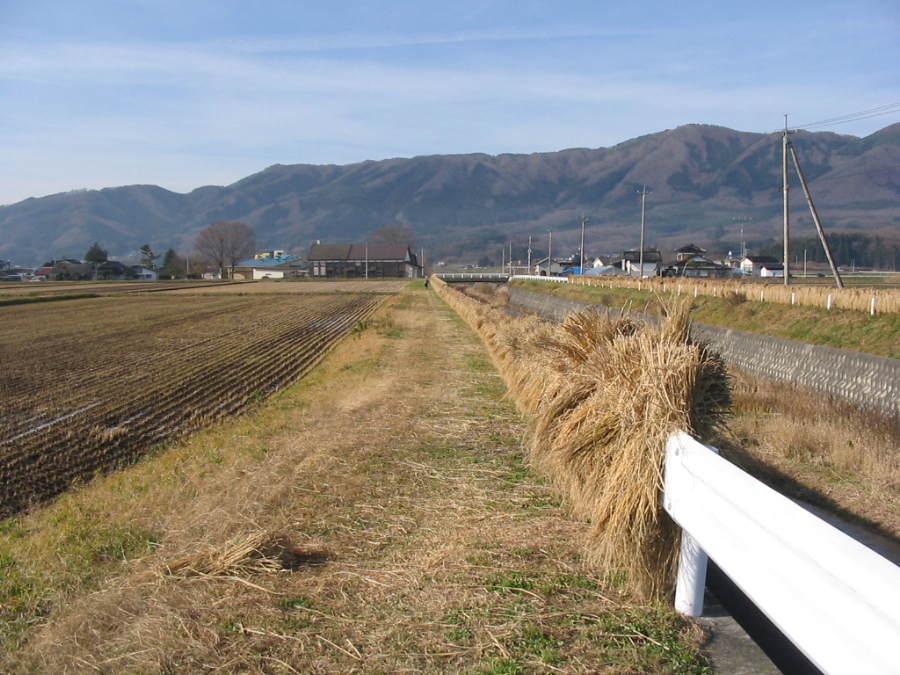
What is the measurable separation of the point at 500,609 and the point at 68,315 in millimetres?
34670

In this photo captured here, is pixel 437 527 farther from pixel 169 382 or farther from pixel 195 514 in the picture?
pixel 169 382

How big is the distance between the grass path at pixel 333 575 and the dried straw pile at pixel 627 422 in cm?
27

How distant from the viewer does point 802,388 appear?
47.6ft

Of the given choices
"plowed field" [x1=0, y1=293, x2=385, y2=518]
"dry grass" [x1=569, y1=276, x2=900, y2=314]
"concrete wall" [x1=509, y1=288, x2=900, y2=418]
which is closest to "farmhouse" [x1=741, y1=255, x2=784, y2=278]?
"dry grass" [x1=569, y1=276, x2=900, y2=314]

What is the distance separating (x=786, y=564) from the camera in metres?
2.50

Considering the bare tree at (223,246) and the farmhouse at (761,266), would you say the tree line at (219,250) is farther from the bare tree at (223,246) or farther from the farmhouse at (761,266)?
the farmhouse at (761,266)

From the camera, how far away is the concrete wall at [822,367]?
12242 millimetres

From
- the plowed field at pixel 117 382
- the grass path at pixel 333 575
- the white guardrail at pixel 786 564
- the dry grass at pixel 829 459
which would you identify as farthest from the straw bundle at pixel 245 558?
the plowed field at pixel 117 382

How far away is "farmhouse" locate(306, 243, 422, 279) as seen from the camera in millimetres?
119750

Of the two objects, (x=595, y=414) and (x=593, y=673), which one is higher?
(x=595, y=414)

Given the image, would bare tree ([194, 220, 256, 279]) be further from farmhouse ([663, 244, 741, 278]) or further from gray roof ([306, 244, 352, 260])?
farmhouse ([663, 244, 741, 278])

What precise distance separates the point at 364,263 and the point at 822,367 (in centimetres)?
11024

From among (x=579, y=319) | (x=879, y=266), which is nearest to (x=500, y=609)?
(x=579, y=319)

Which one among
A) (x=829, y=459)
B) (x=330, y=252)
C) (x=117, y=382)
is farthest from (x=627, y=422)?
(x=330, y=252)
